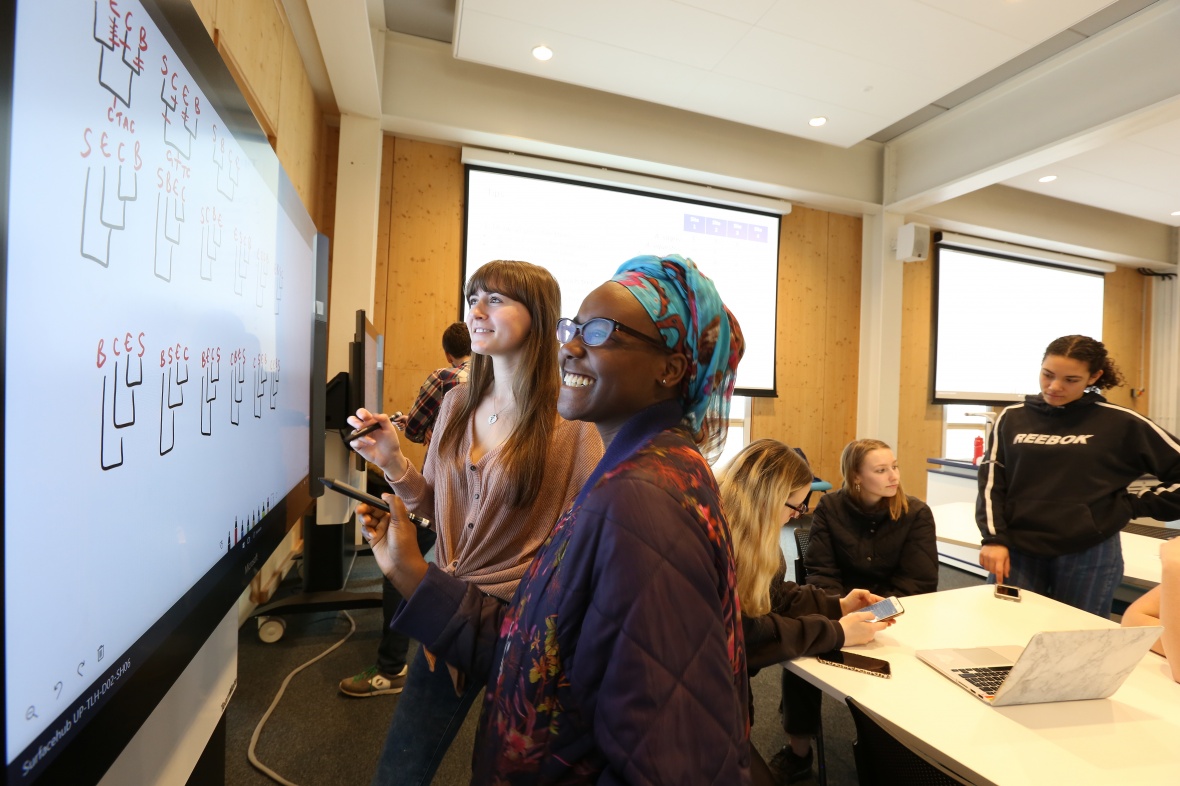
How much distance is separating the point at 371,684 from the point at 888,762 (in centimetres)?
202

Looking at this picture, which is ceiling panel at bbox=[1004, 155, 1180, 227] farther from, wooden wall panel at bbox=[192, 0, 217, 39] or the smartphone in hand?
wooden wall panel at bbox=[192, 0, 217, 39]

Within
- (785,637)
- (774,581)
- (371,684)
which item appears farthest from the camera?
(371,684)

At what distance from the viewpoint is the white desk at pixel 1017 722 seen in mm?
1010

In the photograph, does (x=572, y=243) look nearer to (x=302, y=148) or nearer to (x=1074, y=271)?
(x=302, y=148)

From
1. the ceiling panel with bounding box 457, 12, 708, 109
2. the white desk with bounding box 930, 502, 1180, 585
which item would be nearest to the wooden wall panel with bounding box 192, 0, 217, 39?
the ceiling panel with bounding box 457, 12, 708, 109

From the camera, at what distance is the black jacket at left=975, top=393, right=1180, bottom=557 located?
7.05ft

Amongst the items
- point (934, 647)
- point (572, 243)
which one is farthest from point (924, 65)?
point (934, 647)

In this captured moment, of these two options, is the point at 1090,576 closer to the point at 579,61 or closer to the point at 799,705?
the point at 799,705

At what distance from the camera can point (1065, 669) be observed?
1.17 metres

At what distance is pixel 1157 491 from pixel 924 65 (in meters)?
2.89

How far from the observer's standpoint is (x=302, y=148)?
349cm

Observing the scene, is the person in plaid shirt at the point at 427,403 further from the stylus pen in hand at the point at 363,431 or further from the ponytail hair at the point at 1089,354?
the ponytail hair at the point at 1089,354

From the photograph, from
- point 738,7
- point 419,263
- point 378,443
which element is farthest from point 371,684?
point 738,7

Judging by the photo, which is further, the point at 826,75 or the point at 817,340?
the point at 817,340
